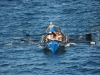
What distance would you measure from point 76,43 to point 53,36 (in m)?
3.97

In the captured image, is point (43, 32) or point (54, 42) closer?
point (54, 42)

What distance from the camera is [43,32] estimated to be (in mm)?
76562

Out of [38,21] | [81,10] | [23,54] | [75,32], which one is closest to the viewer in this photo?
[23,54]

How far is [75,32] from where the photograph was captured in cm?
7581

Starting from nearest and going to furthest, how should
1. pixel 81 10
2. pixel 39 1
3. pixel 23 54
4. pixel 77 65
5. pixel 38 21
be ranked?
pixel 77 65 → pixel 23 54 → pixel 38 21 → pixel 81 10 → pixel 39 1

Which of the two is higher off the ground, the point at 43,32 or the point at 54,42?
the point at 43,32

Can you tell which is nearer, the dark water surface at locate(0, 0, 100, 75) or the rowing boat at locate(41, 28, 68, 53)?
the dark water surface at locate(0, 0, 100, 75)

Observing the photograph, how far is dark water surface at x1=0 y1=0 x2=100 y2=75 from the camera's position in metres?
62.1

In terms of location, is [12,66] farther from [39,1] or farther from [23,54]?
[39,1]

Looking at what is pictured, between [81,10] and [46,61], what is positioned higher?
[81,10]

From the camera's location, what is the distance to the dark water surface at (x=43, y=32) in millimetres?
62125

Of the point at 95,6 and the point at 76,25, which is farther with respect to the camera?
the point at 95,6

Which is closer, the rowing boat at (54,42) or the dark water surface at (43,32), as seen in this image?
the dark water surface at (43,32)

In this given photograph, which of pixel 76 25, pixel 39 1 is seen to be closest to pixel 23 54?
pixel 76 25
